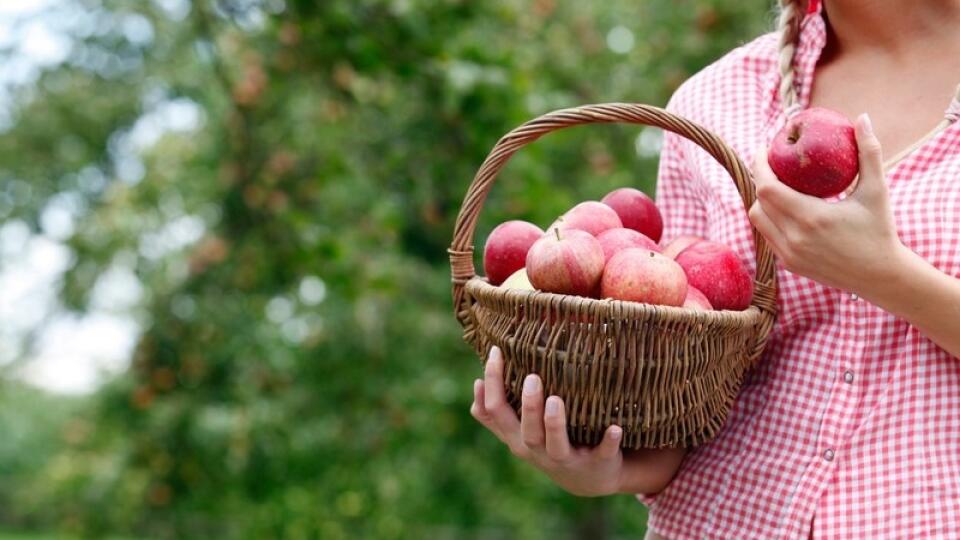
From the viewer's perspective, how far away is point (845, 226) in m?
1.15

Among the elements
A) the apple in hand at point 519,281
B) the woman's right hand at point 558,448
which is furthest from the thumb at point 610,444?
the apple in hand at point 519,281

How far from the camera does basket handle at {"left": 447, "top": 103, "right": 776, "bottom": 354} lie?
1366 mm

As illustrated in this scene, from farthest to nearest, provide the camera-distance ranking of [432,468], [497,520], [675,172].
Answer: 1. [497,520]
2. [432,468]
3. [675,172]

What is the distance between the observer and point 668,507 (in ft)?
4.99

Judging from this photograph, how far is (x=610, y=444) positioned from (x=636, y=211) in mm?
374

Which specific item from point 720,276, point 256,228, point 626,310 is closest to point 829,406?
point 720,276

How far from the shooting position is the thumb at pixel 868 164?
1136 millimetres

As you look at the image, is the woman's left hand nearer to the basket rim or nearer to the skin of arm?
the skin of arm

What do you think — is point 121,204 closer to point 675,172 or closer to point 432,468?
point 432,468

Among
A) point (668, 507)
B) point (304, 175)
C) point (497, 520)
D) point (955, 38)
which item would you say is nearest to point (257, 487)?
point (304, 175)

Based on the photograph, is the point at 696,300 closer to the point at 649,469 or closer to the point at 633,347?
the point at 633,347

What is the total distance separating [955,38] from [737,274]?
0.43m

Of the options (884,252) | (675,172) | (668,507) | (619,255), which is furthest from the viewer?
(675,172)

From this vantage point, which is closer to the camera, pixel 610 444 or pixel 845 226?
pixel 845 226
